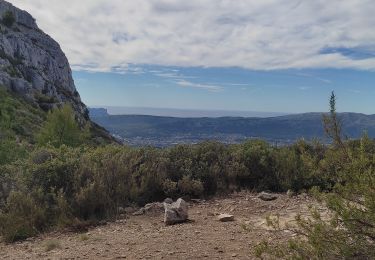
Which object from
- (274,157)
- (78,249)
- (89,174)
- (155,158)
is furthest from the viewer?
(274,157)

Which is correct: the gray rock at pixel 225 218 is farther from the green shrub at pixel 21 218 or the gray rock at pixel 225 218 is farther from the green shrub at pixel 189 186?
the green shrub at pixel 21 218

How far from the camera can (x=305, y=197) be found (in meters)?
8.78

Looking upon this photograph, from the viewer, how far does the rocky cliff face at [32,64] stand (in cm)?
4788

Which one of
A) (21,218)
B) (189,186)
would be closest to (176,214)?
(189,186)

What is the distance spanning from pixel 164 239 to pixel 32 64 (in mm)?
60848

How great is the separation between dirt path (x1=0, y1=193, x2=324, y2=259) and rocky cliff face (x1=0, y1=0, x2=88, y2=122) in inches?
1558

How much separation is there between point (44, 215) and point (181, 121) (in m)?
174

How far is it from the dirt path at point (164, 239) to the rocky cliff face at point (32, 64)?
3957 centimetres

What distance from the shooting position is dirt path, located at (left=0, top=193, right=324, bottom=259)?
5.73 metres

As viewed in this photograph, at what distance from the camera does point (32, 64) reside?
2448 inches

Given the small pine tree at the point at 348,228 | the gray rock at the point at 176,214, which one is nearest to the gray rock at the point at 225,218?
the gray rock at the point at 176,214

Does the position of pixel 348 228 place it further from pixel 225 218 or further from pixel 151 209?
pixel 151 209

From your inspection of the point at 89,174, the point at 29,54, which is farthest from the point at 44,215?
the point at 29,54

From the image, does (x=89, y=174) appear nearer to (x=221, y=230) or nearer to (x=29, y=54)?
(x=221, y=230)
